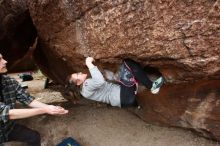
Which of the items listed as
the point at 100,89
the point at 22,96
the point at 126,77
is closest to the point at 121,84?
the point at 126,77

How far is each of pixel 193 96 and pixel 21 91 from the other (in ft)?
8.94

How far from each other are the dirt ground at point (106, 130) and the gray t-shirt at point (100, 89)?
4.32 feet

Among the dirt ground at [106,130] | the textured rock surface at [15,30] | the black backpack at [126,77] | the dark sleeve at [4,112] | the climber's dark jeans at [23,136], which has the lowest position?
the dirt ground at [106,130]

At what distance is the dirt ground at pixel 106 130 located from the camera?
21.7ft

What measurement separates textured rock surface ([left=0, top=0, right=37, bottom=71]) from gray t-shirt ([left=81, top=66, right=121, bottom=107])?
112 inches

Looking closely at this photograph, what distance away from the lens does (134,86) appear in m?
5.62

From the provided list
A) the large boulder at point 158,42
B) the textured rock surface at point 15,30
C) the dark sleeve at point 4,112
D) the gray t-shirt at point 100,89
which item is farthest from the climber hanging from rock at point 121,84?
the textured rock surface at point 15,30

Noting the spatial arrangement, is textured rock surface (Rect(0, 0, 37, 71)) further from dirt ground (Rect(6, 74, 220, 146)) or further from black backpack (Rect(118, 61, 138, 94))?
black backpack (Rect(118, 61, 138, 94))

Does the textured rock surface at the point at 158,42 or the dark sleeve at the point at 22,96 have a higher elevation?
the textured rock surface at the point at 158,42

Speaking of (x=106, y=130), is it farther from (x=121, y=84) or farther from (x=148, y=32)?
(x=148, y=32)

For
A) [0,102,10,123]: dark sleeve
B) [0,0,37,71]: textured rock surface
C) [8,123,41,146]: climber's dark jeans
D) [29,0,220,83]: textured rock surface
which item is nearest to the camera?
[29,0,220,83]: textured rock surface

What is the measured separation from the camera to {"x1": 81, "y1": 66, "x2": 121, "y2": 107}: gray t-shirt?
5480 millimetres

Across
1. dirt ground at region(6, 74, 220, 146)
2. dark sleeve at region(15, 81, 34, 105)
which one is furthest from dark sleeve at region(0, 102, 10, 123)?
dirt ground at region(6, 74, 220, 146)

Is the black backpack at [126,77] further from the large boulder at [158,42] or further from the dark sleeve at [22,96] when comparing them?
the dark sleeve at [22,96]
